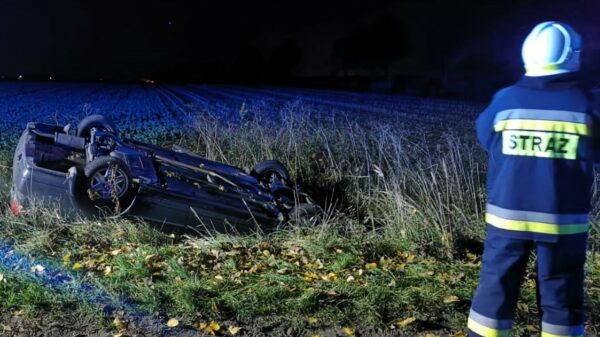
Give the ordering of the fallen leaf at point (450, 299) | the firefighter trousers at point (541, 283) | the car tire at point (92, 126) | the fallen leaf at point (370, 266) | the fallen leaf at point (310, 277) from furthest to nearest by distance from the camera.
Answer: the car tire at point (92, 126)
the fallen leaf at point (370, 266)
the fallen leaf at point (310, 277)
the fallen leaf at point (450, 299)
the firefighter trousers at point (541, 283)

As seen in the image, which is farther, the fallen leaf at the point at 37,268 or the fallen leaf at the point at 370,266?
the fallen leaf at the point at 370,266

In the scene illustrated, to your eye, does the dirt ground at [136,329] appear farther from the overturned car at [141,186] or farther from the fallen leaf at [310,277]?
the overturned car at [141,186]

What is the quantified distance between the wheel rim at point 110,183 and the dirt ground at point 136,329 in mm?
1897

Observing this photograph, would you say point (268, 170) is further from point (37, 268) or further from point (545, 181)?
point (545, 181)

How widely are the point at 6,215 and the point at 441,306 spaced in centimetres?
410

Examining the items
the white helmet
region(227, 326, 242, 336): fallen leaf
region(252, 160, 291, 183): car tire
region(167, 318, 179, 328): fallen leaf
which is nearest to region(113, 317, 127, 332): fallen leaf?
region(167, 318, 179, 328): fallen leaf

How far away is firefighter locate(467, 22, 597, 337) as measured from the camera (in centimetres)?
274

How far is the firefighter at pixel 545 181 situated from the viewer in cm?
274

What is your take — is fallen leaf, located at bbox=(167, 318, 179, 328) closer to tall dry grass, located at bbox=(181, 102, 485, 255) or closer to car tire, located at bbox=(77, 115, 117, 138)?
tall dry grass, located at bbox=(181, 102, 485, 255)

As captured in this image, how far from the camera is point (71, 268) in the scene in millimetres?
4598

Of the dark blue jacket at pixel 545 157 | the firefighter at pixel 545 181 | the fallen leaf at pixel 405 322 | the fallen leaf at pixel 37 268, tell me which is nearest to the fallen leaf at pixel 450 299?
the fallen leaf at pixel 405 322

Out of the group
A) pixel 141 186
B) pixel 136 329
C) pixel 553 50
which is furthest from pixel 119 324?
pixel 553 50

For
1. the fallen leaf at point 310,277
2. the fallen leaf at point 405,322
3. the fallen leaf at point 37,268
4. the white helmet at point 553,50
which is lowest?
the fallen leaf at point 405,322

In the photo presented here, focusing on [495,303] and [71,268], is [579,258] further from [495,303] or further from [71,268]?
[71,268]
